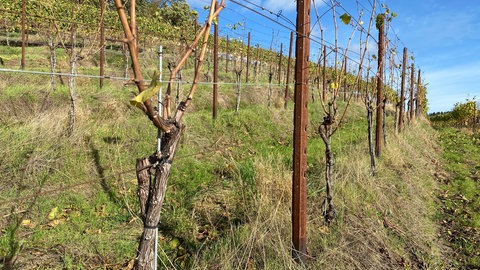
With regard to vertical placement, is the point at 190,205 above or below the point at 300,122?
below

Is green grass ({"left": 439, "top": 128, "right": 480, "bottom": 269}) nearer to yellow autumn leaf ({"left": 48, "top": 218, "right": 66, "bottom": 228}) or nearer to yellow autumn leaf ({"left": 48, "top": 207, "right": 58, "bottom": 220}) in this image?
yellow autumn leaf ({"left": 48, "top": 218, "right": 66, "bottom": 228})

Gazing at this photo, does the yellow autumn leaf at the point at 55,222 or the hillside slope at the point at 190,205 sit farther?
the yellow autumn leaf at the point at 55,222

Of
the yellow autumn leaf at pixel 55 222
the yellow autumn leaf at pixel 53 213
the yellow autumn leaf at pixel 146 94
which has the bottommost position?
the yellow autumn leaf at pixel 55 222

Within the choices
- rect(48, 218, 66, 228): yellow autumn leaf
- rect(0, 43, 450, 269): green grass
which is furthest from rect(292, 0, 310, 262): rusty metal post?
rect(48, 218, 66, 228): yellow autumn leaf

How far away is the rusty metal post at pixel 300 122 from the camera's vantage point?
8.27 feet

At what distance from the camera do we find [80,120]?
588cm

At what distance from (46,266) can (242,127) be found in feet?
20.8

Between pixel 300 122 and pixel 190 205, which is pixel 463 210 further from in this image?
pixel 190 205

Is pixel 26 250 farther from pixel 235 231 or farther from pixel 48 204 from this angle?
pixel 235 231

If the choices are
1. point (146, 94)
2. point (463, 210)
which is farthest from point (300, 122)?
point (463, 210)

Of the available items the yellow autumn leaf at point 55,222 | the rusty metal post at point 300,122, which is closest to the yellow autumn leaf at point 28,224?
the yellow autumn leaf at point 55,222

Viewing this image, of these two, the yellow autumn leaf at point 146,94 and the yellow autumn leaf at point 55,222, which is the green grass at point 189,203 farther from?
the yellow autumn leaf at point 146,94

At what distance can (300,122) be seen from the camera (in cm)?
252

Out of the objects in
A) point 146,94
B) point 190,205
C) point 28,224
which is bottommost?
point 28,224
